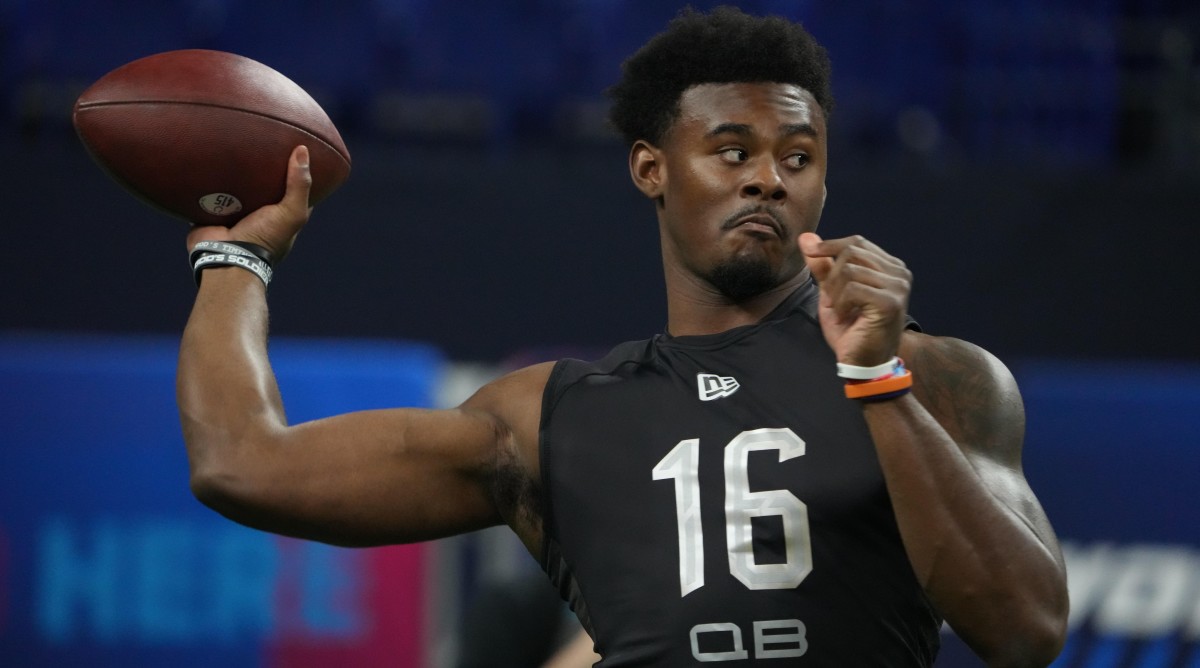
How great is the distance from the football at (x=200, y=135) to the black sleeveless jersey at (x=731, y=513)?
0.71 meters

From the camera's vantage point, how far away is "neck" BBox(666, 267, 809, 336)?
2807mm

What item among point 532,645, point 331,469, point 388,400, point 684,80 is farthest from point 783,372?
point 388,400

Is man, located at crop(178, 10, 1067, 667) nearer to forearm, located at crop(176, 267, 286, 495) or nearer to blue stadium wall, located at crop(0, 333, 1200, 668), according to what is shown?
forearm, located at crop(176, 267, 286, 495)

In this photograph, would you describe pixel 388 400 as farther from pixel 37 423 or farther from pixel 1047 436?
pixel 1047 436

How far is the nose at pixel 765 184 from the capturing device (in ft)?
8.70

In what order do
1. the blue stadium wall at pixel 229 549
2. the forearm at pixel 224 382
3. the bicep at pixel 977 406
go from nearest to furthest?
the bicep at pixel 977 406 < the forearm at pixel 224 382 < the blue stadium wall at pixel 229 549

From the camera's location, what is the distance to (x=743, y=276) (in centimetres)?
273

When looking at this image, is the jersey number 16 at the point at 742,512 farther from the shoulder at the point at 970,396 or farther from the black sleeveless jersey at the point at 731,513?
the shoulder at the point at 970,396

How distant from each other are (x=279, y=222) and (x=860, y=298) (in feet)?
3.80

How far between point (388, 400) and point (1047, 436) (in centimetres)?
243

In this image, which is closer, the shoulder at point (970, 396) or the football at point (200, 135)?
the shoulder at point (970, 396)

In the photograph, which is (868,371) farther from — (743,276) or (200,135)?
(200,135)

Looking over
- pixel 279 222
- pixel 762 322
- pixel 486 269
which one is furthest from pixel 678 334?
pixel 486 269

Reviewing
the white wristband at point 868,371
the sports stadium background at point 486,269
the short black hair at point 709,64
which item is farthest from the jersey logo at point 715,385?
the sports stadium background at point 486,269
